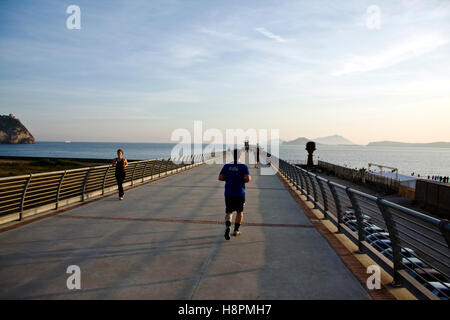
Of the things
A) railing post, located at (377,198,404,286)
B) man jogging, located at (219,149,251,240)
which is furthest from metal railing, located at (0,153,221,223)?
railing post, located at (377,198,404,286)

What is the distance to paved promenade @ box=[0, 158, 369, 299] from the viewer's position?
13.3ft

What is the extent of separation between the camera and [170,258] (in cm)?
524

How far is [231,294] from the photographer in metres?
3.95

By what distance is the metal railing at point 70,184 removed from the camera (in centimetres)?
782

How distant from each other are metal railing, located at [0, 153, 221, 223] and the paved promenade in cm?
77

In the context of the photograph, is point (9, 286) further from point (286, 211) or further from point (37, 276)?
point (286, 211)

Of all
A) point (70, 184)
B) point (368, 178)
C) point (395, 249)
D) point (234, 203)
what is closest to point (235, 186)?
point (234, 203)

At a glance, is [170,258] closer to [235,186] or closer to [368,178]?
[235,186]

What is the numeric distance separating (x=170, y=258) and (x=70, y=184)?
8.11 meters

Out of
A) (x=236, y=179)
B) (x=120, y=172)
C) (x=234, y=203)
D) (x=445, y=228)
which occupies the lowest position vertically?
(x=234, y=203)

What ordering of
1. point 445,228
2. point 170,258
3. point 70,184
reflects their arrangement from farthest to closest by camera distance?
point 70,184, point 170,258, point 445,228

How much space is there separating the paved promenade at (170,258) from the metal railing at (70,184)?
0.77 m

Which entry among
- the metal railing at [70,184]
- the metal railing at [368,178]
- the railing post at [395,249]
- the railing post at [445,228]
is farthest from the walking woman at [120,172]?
the metal railing at [368,178]
